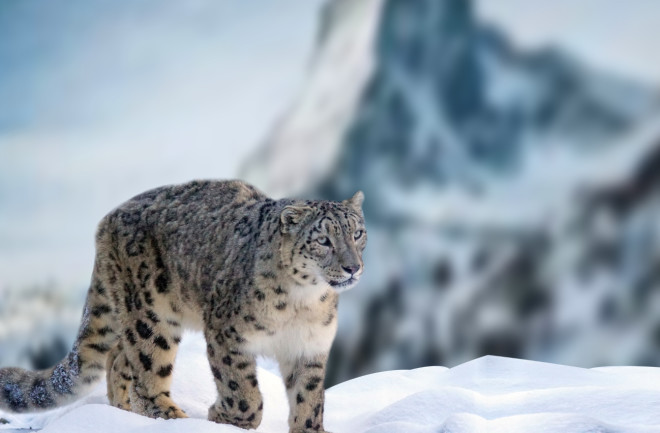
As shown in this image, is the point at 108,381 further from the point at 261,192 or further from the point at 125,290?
the point at 261,192

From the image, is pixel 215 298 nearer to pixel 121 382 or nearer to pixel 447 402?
pixel 121 382

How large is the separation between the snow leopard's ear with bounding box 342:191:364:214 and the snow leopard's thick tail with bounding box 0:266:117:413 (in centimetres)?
303

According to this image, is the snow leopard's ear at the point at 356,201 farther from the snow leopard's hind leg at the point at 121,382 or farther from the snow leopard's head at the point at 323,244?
the snow leopard's hind leg at the point at 121,382

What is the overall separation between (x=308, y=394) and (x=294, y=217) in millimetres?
1602

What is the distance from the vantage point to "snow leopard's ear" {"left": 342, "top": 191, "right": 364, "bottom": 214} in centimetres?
848

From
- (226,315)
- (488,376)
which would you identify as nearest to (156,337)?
(226,315)

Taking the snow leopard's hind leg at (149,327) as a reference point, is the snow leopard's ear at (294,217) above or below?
above

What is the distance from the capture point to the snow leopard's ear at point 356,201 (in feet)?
27.8

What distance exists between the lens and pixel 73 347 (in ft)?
33.4

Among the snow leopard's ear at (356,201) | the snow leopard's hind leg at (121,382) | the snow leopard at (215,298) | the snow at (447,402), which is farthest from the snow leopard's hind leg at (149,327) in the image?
the snow leopard's ear at (356,201)

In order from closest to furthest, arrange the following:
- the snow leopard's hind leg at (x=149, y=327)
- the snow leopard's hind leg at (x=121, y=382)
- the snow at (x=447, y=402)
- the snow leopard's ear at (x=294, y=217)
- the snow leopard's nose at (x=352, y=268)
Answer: the snow leopard's nose at (x=352, y=268), the snow at (x=447, y=402), the snow leopard's ear at (x=294, y=217), the snow leopard's hind leg at (x=149, y=327), the snow leopard's hind leg at (x=121, y=382)

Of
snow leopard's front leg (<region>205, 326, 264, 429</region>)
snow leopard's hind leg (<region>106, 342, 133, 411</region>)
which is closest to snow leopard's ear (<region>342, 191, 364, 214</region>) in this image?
snow leopard's front leg (<region>205, 326, 264, 429</region>)

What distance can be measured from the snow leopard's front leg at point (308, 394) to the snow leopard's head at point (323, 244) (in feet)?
2.75

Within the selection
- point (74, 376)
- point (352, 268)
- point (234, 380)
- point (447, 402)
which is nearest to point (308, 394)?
point (234, 380)
